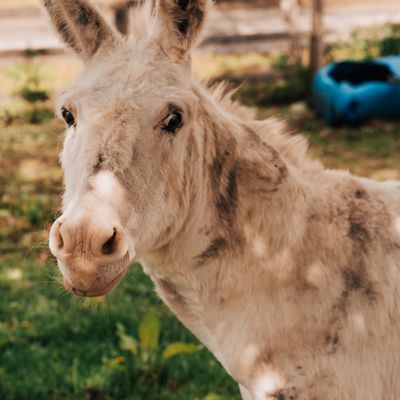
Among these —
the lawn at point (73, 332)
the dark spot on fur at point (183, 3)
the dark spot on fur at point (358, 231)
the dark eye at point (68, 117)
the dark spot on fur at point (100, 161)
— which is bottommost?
the lawn at point (73, 332)

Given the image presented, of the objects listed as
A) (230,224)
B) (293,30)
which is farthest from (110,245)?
(293,30)

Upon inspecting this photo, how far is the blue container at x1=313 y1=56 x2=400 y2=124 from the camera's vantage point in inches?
352

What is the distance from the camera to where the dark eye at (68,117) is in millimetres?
2378

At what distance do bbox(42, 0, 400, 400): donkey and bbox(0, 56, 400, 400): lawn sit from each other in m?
0.50

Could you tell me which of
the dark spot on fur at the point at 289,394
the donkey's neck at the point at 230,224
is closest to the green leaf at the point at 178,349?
the donkey's neck at the point at 230,224

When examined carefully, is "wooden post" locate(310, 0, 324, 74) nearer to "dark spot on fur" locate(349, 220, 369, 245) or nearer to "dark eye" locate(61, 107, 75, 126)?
"dark spot on fur" locate(349, 220, 369, 245)

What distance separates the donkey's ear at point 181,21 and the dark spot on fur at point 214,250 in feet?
2.50

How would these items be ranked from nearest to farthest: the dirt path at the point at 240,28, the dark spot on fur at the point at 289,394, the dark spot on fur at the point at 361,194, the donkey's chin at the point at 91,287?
the donkey's chin at the point at 91,287
the dark spot on fur at the point at 289,394
the dark spot on fur at the point at 361,194
the dirt path at the point at 240,28

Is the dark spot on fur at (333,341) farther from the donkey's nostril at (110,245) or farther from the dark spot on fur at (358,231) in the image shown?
the donkey's nostril at (110,245)

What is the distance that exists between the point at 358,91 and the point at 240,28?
492 centimetres

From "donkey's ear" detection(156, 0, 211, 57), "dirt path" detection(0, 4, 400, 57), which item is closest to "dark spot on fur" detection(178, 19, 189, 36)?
"donkey's ear" detection(156, 0, 211, 57)

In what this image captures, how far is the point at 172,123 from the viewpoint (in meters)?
2.25

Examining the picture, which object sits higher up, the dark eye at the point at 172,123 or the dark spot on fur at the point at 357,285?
the dark eye at the point at 172,123

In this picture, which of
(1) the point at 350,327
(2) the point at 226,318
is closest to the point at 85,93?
(2) the point at 226,318
